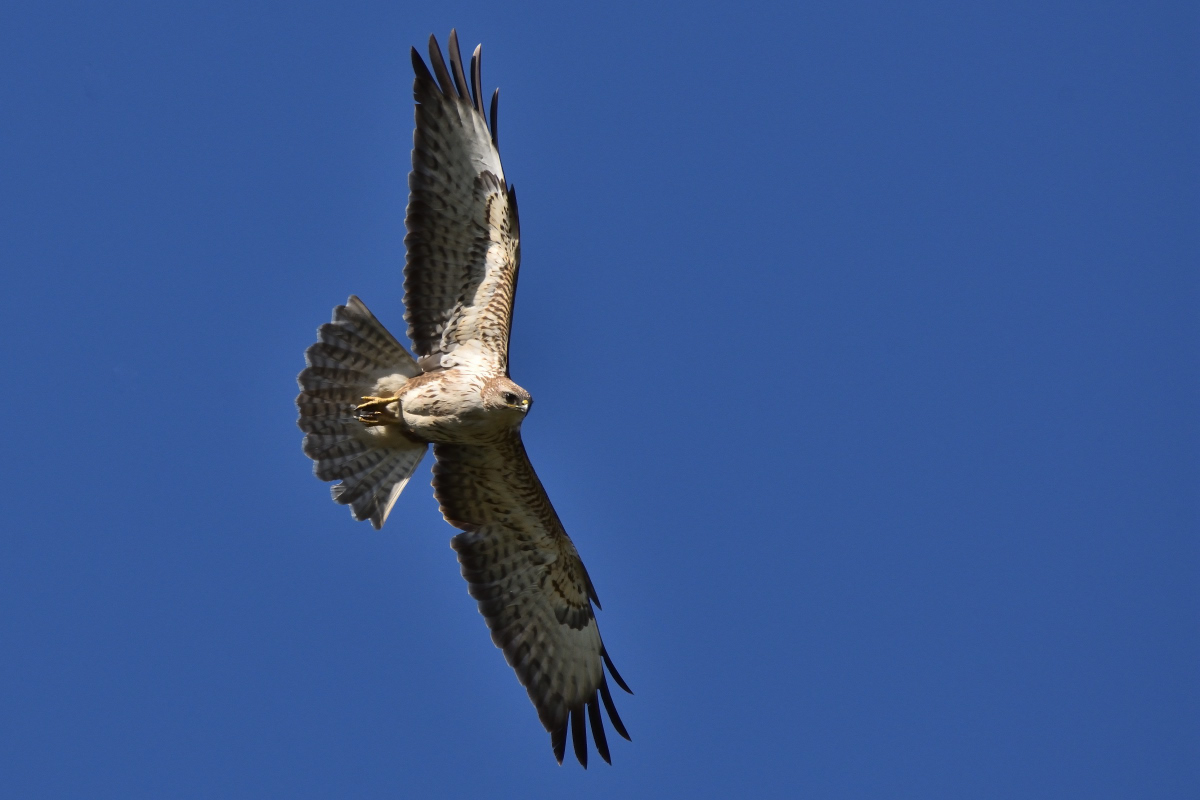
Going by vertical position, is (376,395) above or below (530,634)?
above

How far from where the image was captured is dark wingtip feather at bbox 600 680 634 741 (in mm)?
11273

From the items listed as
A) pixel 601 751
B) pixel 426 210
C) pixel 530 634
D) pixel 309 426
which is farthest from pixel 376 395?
pixel 601 751

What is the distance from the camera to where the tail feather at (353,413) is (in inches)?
417

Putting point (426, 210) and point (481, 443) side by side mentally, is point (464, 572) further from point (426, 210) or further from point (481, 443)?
point (426, 210)

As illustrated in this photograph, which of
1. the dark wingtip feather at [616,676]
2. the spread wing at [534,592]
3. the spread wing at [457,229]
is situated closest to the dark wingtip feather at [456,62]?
the spread wing at [457,229]

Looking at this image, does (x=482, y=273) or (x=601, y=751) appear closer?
(x=482, y=273)

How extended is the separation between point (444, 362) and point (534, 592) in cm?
189

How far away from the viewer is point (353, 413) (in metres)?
10.7

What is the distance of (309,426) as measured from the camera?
10766mm

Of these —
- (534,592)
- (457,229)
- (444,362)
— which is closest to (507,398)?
(444,362)

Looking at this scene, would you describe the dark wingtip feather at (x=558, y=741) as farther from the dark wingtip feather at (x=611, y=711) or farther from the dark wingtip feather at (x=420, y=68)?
the dark wingtip feather at (x=420, y=68)

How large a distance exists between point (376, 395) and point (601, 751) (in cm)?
306

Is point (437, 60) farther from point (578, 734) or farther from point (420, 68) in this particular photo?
point (578, 734)

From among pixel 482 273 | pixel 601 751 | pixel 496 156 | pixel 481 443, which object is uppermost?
pixel 496 156
